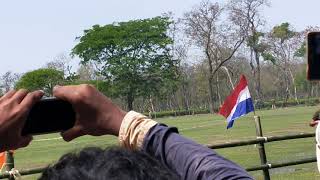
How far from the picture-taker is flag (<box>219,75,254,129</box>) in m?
9.73

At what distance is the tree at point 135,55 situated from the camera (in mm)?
61625

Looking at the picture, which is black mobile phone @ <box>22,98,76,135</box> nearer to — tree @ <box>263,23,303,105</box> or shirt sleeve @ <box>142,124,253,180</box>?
shirt sleeve @ <box>142,124,253,180</box>

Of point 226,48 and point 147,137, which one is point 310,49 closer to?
point 147,137

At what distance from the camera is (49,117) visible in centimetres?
100

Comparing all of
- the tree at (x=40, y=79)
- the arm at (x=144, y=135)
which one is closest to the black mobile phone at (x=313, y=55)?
the arm at (x=144, y=135)

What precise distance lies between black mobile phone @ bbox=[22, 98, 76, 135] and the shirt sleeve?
139mm

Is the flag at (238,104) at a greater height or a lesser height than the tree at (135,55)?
lesser

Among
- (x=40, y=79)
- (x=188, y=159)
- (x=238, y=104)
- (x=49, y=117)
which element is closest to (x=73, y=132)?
(x=49, y=117)

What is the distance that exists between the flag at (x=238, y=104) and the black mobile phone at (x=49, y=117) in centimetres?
870

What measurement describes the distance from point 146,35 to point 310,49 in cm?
6144

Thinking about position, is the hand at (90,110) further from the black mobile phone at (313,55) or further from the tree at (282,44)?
the tree at (282,44)

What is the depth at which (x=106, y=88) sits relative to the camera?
201 ft

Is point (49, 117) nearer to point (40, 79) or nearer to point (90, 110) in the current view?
point (90, 110)

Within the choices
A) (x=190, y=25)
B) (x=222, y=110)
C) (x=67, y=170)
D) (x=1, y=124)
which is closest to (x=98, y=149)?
(x=67, y=170)
